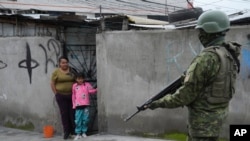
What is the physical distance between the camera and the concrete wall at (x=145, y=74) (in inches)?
237

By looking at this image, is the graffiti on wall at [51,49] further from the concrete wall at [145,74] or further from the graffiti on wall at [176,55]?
the graffiti on wall at [176,55]

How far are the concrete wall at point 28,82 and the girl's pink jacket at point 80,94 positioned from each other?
871mm

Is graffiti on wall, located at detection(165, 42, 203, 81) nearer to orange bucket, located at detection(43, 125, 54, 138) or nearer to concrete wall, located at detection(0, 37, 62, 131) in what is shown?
concrete wall, located at detection(0, 37, 62, 131)

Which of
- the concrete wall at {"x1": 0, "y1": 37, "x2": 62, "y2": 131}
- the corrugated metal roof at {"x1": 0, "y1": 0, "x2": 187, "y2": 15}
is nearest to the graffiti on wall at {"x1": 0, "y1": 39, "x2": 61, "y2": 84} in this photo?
the concrete wall at {"x1": 0, "y1": 37, "x2": 62, "y2": 131}

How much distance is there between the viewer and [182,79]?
3.26 meters

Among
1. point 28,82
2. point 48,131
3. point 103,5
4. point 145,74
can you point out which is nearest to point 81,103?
point 48,131

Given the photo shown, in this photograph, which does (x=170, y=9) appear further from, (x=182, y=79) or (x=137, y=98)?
(x=182, y=79)

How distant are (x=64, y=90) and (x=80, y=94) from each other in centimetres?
40

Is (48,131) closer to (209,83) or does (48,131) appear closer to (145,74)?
(145,74)

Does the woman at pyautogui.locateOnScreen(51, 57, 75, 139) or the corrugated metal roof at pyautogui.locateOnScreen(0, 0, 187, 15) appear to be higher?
the corrugated metal roof at pyautogui.locateOnScreen(0, 0, 187, 15)

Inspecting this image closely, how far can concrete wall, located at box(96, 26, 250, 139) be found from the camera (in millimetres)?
6020

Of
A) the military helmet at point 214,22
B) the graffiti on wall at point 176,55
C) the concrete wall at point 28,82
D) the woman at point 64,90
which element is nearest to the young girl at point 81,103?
the woman at point 64,90

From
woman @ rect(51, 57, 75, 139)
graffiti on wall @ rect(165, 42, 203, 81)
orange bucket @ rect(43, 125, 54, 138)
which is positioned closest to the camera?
graffiti on wall @ rect(165, 42, 203, 81)

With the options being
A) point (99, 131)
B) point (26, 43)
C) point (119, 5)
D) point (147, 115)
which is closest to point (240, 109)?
point (147, 115)
